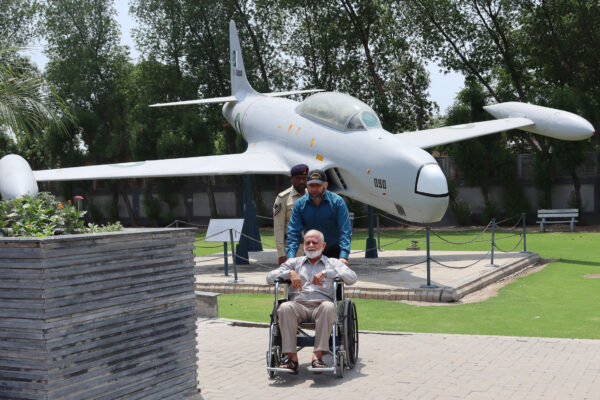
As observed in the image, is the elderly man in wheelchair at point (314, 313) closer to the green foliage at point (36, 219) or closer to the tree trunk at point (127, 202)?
the green foliage at point (36, 219)

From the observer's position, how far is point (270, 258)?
16297 millimetres

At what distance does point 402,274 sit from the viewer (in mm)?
12695

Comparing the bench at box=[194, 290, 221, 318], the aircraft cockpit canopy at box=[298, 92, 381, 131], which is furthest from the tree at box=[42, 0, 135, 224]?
the bench at box=[194, 290, 221, 318]

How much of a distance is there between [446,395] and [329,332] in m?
1.18

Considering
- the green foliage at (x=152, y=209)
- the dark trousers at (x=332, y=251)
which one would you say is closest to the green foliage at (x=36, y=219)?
the dark trousers at (x=332, y=251)

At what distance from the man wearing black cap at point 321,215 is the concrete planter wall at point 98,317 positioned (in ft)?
Answer: 6.84

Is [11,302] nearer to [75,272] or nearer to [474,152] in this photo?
[75,272]

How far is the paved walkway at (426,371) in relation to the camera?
18.1ft

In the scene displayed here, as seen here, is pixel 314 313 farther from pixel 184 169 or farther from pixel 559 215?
pixel 559 215

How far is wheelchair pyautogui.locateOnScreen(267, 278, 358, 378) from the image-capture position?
5.98 meters

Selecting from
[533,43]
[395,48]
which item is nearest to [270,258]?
[533,43]

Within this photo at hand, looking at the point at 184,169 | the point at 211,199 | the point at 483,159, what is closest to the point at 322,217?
the point at 184,169

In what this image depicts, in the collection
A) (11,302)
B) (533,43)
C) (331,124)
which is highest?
(533,43)

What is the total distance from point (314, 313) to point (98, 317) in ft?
8.08
